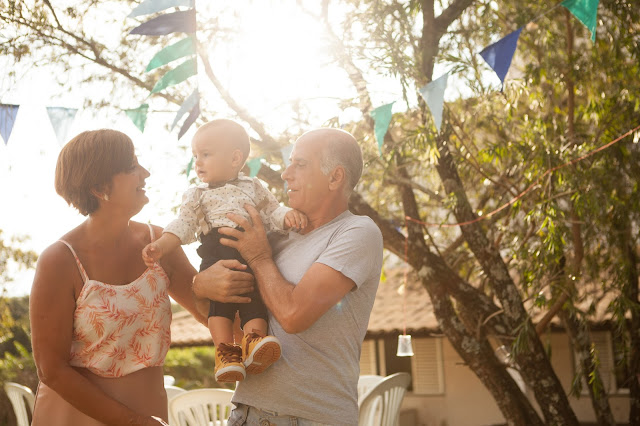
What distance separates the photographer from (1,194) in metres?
7.33

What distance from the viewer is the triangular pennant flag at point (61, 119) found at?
4949mm

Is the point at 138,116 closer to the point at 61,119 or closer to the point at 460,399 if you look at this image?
the point at 61,119

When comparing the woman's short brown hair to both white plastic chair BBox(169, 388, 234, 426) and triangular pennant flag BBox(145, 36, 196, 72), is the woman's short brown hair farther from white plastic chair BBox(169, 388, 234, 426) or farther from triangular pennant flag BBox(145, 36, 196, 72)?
→ white plastic chair BBox(169, 388, 234, 426)

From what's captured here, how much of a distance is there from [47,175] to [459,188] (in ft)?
12.7

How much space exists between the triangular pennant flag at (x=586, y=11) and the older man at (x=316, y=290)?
223 cm

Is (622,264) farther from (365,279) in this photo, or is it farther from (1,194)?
(1,194)

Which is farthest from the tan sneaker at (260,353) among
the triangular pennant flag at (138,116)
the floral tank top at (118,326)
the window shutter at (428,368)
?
the window shutter at (428,368)

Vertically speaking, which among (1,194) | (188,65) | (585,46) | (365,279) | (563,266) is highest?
(585,46)

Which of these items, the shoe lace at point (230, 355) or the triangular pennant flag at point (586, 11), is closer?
the shoe lace at point (230, 355)

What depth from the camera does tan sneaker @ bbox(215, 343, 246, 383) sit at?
222cm

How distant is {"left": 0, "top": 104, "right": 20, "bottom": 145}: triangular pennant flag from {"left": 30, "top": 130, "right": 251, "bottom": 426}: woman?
9.01 ft

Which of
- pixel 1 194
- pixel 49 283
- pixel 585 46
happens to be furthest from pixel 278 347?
pixel 585 46

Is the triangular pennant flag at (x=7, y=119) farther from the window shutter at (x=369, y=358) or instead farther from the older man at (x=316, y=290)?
the window shutter at (x=369, y=358)

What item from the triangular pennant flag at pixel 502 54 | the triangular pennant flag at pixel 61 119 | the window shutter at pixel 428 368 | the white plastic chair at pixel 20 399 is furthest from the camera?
the window shutter at pixel 428 368
